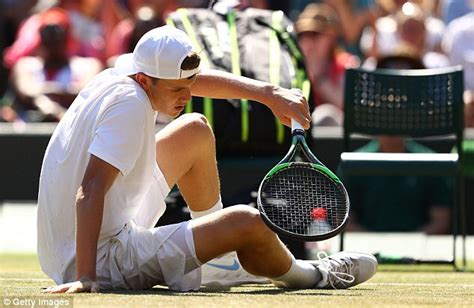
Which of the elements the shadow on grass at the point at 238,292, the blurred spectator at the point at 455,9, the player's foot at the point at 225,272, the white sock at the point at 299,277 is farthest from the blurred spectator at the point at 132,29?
the white sock at the point at 299,277

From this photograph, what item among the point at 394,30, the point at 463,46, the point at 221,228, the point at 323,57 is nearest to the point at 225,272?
the point at 221,228

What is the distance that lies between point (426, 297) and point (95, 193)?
4.93ft

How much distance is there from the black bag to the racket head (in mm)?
2644

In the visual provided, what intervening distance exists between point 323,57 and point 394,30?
0.77 m

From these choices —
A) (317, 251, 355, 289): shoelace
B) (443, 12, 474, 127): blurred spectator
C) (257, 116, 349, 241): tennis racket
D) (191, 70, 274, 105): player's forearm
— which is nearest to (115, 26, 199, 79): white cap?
(191, 70, 274, 105): player's forearm

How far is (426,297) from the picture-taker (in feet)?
18.4

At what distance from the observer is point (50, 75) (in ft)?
40.0

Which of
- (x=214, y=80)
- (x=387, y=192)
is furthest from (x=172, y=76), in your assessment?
(x=387, y=192)

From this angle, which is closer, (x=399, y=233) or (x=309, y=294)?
(x=309, y=294)

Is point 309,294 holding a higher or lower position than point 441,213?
higher

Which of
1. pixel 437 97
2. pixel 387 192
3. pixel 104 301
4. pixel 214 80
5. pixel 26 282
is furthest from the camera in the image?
pixel 387 192

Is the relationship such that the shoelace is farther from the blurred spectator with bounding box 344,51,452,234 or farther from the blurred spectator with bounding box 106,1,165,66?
the blurred spectator with bounding box 106,1,165,66

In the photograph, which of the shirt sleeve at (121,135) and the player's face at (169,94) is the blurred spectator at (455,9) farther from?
the shirt sleeve at (121,135)

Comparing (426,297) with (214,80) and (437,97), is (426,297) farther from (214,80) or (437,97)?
(437,97)
